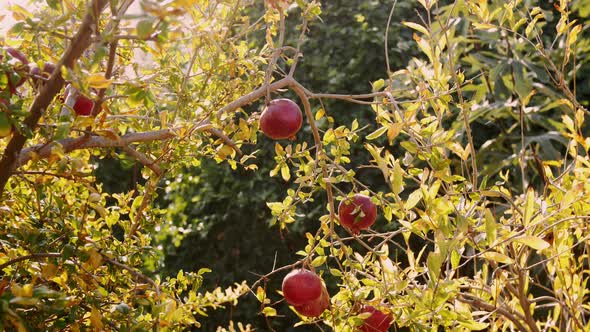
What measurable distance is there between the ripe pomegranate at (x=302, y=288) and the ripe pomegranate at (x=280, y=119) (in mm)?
308

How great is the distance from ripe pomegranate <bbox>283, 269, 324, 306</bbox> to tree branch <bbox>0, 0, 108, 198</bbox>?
2.14ft

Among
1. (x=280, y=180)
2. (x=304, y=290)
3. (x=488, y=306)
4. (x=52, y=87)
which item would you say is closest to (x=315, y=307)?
(x=304, y=290)

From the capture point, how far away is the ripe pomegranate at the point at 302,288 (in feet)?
5.17

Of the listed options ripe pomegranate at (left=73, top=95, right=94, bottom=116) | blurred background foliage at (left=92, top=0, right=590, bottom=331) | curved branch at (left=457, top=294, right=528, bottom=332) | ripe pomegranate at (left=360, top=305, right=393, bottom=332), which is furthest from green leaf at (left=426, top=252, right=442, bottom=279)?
blurred background foliage at (left=92, top=0, right=590, bottom=331)

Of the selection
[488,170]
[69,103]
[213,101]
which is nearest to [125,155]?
[69,103]

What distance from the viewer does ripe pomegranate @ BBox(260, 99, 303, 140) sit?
1520 mm

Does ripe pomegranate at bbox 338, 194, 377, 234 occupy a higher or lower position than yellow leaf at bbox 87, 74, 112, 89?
lower

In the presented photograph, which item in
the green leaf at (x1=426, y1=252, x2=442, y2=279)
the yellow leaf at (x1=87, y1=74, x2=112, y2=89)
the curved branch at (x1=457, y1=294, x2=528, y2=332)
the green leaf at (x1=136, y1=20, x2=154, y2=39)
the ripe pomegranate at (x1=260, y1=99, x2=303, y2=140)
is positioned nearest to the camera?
the green leaf at (x1=136, y1=20, x2=154, y2=39)

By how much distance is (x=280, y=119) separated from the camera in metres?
1.52

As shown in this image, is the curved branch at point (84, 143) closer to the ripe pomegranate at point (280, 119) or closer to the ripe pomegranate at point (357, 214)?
the ripe pomegranate at point (280, 119)

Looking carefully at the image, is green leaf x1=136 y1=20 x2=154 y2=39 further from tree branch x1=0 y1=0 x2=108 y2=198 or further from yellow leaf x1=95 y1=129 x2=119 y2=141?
yellow leaf x1=95 y1=129 x2=119 y2=141

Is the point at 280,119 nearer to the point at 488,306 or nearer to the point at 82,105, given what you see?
the point at 82,105

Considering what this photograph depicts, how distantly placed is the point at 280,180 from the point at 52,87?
2650 mm

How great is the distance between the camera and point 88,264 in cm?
129
